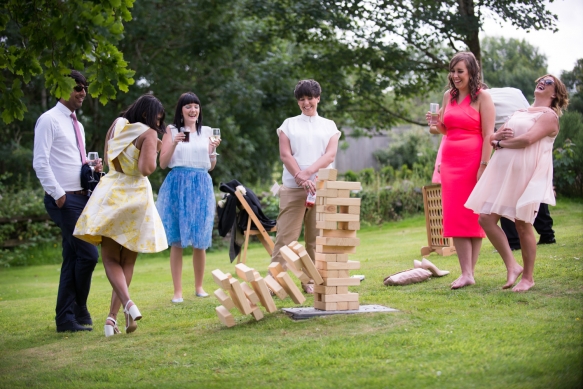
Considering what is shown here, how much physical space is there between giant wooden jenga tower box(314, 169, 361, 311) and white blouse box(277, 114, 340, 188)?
1097 millimetres

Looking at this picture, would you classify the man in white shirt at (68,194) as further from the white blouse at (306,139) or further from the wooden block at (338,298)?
the wooden block at (338,298)

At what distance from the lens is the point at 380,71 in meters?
17.3

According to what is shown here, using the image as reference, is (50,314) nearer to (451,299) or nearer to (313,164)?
(313,164)

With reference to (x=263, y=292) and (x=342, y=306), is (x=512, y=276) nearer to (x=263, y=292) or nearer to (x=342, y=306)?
(x=342, y=306)

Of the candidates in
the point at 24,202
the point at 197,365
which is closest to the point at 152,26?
the point at 24,202

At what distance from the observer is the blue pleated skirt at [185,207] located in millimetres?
7246

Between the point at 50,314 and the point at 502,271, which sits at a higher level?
the point at 502,271

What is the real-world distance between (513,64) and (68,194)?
3201cm

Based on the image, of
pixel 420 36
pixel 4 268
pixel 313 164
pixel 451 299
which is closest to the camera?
pixel 451 299

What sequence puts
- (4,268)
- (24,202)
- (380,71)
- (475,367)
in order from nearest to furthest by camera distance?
(475,367) → (4,268) → (24,202) → (380,71)

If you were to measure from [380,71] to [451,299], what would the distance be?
39.7 ft

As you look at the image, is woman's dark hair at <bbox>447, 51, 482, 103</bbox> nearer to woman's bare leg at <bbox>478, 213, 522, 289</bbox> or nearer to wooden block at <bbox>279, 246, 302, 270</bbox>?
woman's bare leg at <bbox>478, 213, 522, 289</bbox>

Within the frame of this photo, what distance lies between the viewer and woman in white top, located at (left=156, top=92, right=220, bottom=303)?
723 cm

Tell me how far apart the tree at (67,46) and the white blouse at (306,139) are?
6.86 feet
